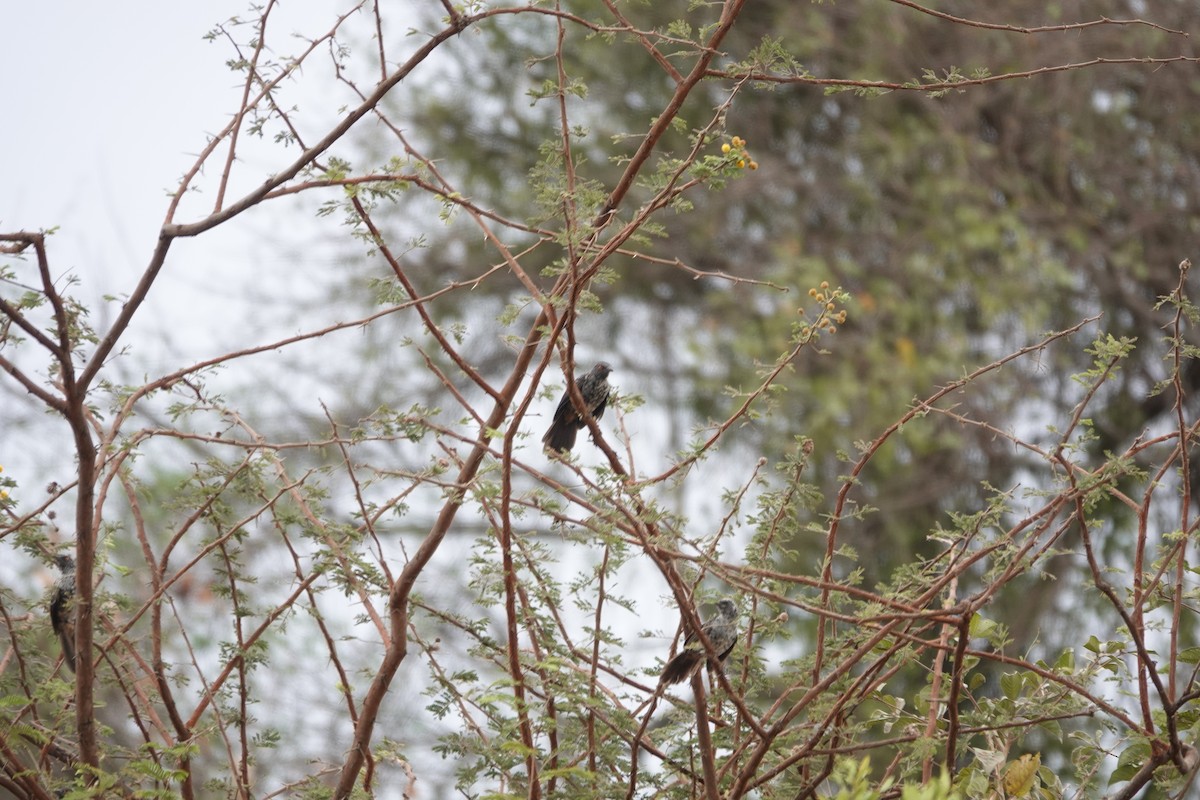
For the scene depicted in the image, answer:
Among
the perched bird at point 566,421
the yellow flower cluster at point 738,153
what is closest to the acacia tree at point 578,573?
the yellow flower cluster at point 738,153

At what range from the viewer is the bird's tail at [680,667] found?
2135 mm

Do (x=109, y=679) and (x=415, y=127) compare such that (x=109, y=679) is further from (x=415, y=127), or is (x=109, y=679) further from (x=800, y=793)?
(x=415, y=127)

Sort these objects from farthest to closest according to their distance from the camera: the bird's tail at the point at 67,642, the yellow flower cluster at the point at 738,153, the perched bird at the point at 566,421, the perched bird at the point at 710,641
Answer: the perched bird at the point at 566,421, the bird's tail at the point at 67,642, the perched bird at the point at 710,641, the yellow flower cluster at the point at 738,153

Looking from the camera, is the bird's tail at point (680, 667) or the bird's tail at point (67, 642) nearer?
the bird's tail at point (680, 667)

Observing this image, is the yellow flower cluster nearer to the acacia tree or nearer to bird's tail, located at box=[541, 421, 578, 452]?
the acacia tree

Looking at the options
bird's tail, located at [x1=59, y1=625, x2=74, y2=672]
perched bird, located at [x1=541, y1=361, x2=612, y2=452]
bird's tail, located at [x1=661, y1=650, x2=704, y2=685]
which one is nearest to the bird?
bird's tail, located at [x1=59, y1=625, x2=74, y2=672]

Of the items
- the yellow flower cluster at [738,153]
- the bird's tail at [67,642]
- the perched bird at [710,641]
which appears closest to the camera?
the yellow flower cluster at [738,153]

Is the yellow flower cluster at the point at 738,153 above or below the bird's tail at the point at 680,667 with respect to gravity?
above

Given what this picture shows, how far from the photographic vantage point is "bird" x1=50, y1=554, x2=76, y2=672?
232 cm

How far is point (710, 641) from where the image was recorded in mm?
2064

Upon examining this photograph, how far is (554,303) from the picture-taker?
1974 millimetres

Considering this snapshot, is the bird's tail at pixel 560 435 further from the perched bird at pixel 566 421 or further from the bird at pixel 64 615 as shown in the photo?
the bird at pixel 64 615

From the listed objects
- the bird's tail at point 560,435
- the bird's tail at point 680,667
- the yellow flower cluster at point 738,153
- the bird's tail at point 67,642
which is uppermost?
the bird's tail at point 560,435

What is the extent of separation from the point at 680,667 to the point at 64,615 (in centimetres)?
115
